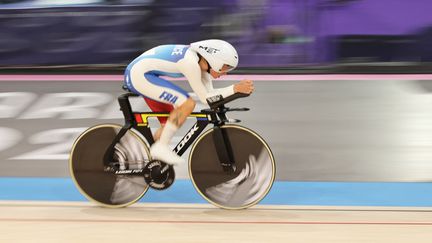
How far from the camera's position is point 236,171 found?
15.4 ft

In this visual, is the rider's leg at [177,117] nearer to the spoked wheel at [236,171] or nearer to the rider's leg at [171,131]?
the rider's leg at [171,131]

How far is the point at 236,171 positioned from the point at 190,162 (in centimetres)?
29

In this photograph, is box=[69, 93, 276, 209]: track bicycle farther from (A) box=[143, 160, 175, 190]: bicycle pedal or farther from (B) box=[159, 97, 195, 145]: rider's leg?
(B) box=[159, 97, 195, 145]: rider's leg

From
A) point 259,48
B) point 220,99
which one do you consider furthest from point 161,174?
point 259,48

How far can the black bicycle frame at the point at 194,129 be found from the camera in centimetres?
466

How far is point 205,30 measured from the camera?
30.5 feet

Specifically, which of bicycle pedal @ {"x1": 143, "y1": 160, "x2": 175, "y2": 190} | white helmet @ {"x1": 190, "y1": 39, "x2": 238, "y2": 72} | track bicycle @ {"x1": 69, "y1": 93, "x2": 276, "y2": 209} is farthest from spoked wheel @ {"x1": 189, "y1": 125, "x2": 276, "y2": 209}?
white helmet @ {"x1": 190, "y1": 39, "x2": 238, "y2": 72}

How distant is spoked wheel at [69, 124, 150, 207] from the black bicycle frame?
4 cm

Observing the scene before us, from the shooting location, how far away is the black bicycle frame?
4.66 meters

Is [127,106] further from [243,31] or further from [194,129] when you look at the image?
[243,31]

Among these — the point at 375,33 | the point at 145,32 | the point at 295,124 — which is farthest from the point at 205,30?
the point at 295,124

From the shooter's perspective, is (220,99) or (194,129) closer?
(220,99)

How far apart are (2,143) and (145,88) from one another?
82.6 inches

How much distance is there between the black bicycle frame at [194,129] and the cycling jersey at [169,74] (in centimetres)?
11
